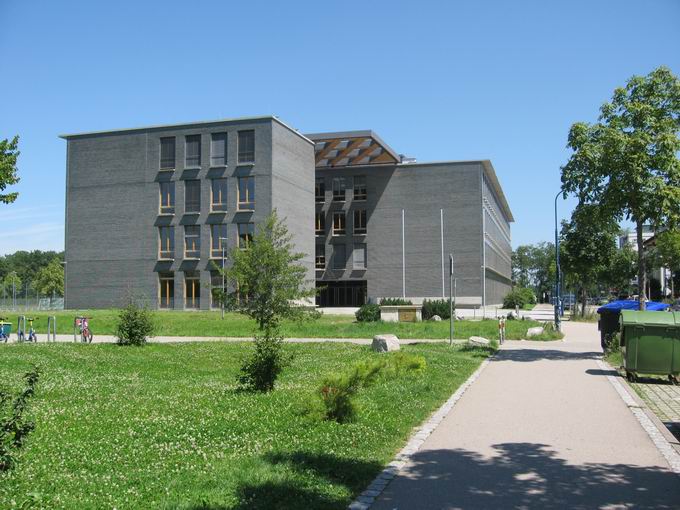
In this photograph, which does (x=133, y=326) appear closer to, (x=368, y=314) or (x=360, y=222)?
(x=368, y=314)

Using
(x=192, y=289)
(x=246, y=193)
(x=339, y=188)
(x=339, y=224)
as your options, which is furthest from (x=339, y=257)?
(x=192, y=289)

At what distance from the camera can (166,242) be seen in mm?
59125

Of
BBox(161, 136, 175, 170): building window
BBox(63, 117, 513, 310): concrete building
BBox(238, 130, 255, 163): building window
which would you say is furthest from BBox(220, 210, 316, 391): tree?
BBox(161, 136, 175, 170): building window

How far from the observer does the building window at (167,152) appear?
5931 centimetres

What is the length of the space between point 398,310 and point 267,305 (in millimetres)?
13286

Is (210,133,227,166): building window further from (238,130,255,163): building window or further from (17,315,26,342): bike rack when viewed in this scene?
(17,315,26,342): bike rack

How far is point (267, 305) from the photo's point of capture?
28000 millimetres

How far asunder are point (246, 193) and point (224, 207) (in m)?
2.32

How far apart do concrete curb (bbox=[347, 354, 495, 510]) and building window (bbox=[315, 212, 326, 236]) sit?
6135 cm

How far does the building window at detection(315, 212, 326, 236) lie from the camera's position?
7344 cm

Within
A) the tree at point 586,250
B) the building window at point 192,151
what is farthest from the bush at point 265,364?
the building window at point 192,151

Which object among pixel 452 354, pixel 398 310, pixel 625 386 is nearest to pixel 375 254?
pixel 398 310

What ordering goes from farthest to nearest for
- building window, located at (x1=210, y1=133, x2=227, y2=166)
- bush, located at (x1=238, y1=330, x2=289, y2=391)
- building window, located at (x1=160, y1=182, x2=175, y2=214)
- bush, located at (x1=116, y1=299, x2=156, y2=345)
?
building window, located at (x1=160, y1=182, x2=175, y2=214) → building window, located at (x1=210, y1=133, x2=227, y2=166) → bush, located at (x1=116, y1=299, x2=156, y2=345) → bush, located at (x1=238, y1=330, x2=289, y2=391)

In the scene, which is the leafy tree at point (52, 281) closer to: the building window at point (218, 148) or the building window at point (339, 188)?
the building window at point (339, 188)
